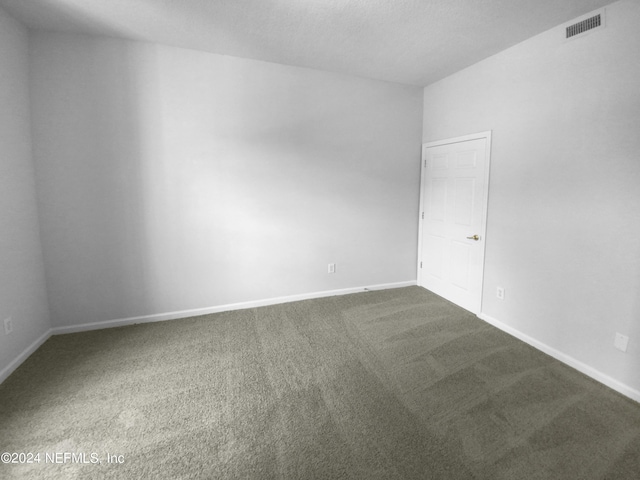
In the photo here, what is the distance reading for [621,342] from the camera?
2.12 m

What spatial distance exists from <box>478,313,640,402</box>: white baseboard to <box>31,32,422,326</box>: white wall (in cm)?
169


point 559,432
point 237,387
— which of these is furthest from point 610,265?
point 237,387

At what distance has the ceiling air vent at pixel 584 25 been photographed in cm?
214

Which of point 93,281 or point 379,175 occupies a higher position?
point 379,175

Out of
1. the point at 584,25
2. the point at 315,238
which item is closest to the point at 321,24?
the point at 584,25

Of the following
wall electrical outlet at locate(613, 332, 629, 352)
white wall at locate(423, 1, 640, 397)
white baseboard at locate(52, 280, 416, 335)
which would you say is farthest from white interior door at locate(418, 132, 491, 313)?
wall electrical outlet at locate(613, 332, 629, 352)

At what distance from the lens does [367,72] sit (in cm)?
353

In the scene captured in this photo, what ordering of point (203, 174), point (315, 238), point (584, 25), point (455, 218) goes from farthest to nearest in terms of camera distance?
point (315, 238) → point (455, 218) → point (203, 174) → point (584, 25)

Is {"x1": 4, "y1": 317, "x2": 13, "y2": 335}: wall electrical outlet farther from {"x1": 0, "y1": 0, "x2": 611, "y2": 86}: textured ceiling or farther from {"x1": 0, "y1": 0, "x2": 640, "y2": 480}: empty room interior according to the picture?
{"x1": 0, "y1": 0, "x2": 611, "y2": 86}: textured ceiling

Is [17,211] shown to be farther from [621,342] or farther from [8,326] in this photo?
[621,342]

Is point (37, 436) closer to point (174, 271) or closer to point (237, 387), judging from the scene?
point (237, 387)

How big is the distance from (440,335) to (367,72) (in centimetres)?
313

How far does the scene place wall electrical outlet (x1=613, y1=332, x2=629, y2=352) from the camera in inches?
82.3

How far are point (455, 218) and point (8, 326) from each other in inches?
175
